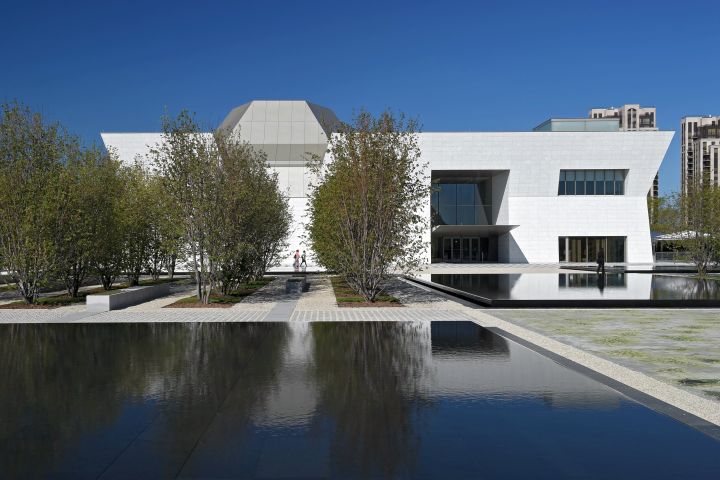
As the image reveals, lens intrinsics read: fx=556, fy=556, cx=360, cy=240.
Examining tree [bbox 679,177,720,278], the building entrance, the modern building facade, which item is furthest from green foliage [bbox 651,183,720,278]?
the building entrance

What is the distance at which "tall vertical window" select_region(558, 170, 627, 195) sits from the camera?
51.5m

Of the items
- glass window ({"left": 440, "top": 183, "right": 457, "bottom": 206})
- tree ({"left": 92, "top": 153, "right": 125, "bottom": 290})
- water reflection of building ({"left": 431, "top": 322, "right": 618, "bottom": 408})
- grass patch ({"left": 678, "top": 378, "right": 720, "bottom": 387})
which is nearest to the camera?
water reflection of building ({"left": 431, "top": 322, "right": 618, "bottom": 408})

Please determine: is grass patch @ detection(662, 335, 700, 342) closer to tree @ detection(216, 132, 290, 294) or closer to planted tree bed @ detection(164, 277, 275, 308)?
planted tree bed @ detection(164, 277, 275, 308)

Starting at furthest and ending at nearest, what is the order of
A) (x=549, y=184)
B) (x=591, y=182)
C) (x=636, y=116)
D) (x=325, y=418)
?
(x=636, y=116) → (x=591, y=182) → (x=549, y=184) → (x=325, y=418)

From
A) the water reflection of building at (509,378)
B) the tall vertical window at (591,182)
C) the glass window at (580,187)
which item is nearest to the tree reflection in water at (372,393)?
the water reflection of building at (509,378)

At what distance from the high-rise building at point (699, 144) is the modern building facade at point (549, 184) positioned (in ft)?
359

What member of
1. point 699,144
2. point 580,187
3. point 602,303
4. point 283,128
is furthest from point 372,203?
point 699,144

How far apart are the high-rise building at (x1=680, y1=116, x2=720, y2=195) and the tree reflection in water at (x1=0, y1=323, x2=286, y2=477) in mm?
159044

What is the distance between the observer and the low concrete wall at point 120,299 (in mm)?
16578

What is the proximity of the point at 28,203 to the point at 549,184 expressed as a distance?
1711 inches

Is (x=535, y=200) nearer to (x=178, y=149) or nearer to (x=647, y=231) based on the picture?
(x=647, y=231)

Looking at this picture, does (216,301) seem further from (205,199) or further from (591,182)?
(591,182)

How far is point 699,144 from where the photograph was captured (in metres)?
160

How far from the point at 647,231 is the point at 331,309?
44.4 meters
